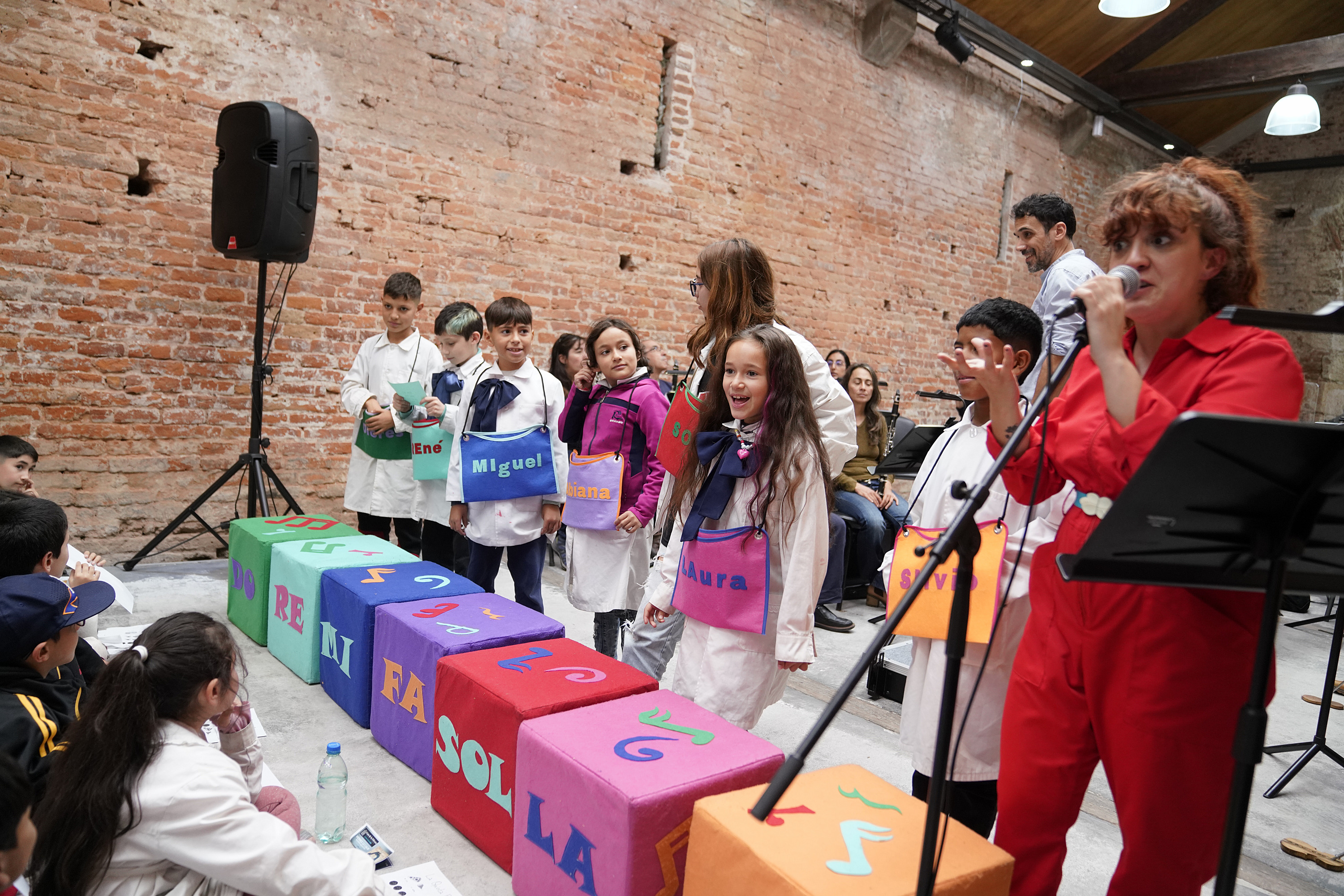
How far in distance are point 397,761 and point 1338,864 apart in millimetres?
2837

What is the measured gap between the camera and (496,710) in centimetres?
212

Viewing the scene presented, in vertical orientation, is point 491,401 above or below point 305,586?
above

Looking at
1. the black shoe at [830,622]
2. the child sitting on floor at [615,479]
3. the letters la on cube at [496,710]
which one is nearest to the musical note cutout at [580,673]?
the letters la on cube at [496,710]

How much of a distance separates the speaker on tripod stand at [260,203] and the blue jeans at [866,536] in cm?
312

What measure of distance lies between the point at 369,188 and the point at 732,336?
11.9 ft

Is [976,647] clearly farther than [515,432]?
No

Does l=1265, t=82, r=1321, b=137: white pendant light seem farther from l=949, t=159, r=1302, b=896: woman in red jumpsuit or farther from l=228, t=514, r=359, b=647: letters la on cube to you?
l=228, t=514, r=359, b=647: letters la on cube

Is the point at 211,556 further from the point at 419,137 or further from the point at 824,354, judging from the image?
the point at 824,354

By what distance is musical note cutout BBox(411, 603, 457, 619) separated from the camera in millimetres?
2721

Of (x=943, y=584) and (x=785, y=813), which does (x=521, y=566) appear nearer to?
(x=943, y=584)

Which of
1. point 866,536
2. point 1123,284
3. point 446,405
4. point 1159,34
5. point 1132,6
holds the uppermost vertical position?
point 1159,34

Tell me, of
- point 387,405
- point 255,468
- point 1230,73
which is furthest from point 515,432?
point 1230,73

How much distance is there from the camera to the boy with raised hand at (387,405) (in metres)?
4.36

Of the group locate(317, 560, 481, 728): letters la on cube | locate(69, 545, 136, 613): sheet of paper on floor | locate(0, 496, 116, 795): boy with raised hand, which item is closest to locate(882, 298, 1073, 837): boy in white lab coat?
locate(317, 560, 481, 728): letters la on cube
